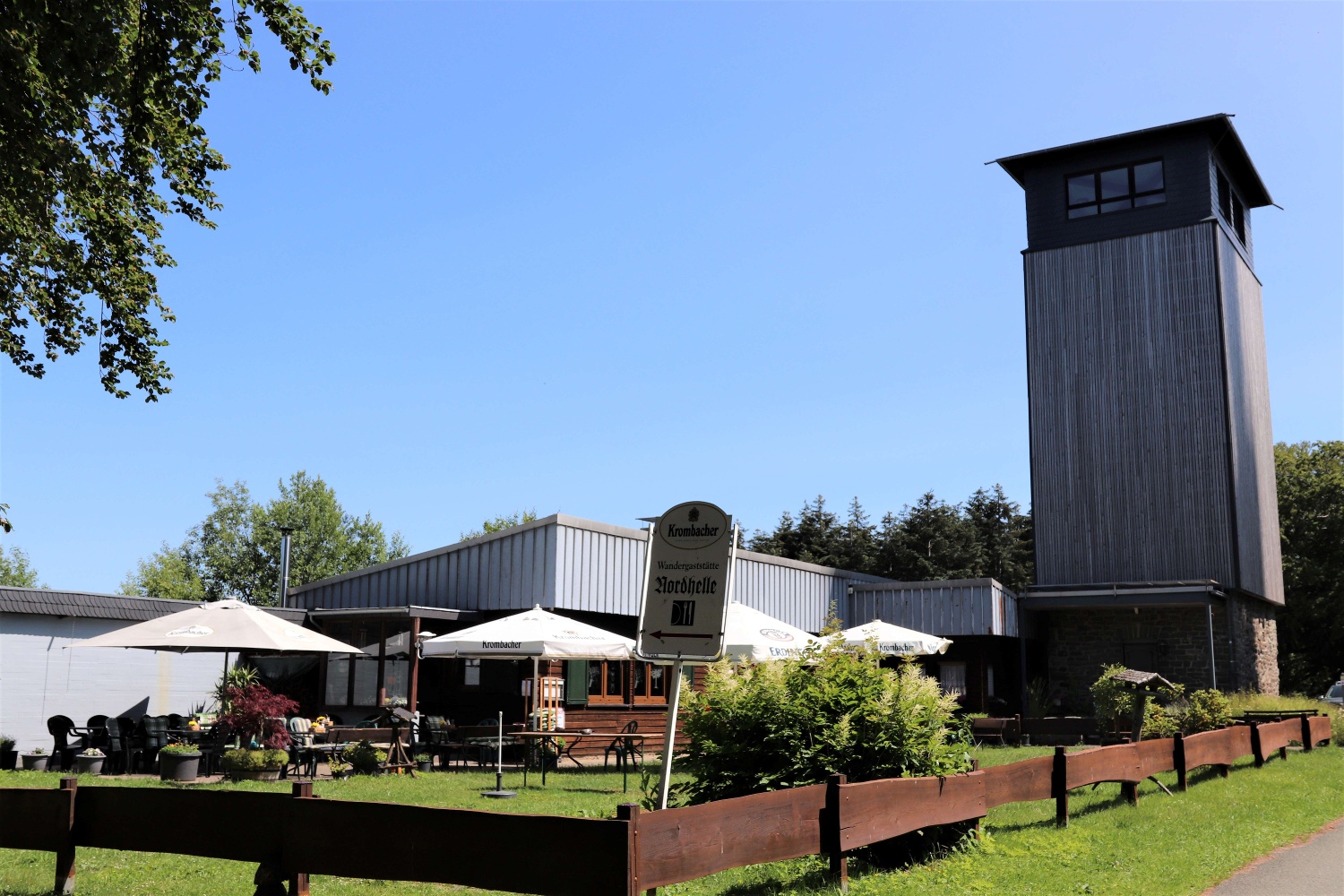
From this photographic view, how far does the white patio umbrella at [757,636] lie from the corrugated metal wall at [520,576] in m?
4.01

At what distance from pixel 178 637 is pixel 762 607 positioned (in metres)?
14.3

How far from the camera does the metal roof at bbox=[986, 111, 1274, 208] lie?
95.0 ft

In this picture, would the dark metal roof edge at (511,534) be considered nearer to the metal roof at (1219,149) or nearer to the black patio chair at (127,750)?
the black patio chair at (127,750)

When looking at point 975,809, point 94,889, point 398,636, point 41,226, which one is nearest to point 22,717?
point 398,636

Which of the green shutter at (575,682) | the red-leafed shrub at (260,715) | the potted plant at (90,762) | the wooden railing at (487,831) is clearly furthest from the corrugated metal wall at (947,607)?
the wooden railing at (487,831)

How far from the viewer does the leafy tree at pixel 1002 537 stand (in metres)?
56.2

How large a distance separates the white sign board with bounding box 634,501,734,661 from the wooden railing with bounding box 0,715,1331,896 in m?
1.03

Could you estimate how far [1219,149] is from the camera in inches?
1176

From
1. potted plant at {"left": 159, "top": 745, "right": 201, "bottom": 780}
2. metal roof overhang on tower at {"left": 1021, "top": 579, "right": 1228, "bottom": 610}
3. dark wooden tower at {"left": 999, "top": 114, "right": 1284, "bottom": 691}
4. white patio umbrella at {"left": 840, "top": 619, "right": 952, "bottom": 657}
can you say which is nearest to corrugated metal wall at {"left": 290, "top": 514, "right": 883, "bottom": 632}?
white patio umbrella at {"left": 840, "top": 619, "right": 952, "bottom": 657}

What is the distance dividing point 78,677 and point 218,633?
21.4 feet

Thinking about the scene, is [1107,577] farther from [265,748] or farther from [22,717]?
[22,717]

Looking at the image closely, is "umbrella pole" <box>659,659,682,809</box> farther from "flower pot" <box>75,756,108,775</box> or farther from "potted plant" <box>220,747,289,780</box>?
"flower pot" <box>75,756,108,775</box>

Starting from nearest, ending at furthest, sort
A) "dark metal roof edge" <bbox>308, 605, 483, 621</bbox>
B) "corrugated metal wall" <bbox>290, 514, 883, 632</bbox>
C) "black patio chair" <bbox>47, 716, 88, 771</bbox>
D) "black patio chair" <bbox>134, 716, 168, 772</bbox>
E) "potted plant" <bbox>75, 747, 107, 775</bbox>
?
"potted plant" <bbox>75, 747, 107, 775</bbox> → "black patio chair" <bbox>134, 716, 168, 772</bbox> → "black patio chair" <bbox>47, 716, 88, 771</bbox> → "dark metal roof edge" <bbox>308, 605, 483, 621</bbox> → "corrugated metal wall" <bbox>290, 514, 883, 632</bbox>

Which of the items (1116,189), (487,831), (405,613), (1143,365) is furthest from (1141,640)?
(487,831)
